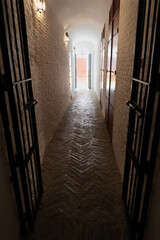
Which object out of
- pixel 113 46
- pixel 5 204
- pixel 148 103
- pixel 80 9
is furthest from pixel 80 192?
pixel 80 9

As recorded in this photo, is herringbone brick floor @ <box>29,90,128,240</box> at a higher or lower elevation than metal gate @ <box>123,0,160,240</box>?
lower

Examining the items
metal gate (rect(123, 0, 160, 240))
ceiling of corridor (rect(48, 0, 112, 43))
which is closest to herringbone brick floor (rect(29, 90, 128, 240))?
metal gate (rect(123, 0, 160, 240))

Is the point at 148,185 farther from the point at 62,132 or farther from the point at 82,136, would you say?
the point at 62,132

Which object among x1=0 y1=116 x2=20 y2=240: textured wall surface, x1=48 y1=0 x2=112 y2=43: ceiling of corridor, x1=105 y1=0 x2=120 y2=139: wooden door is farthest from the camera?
x1=48 y1=0 x2=112 y2=43: ceiling of corridor

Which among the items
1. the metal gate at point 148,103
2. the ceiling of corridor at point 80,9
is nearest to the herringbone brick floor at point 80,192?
the metal gate at point 148,103

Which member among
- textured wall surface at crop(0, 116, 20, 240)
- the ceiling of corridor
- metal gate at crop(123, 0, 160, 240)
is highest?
the ceiling of corridor

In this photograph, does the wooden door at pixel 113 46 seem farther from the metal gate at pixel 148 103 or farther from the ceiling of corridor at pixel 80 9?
the metal gate at pixel 148 103

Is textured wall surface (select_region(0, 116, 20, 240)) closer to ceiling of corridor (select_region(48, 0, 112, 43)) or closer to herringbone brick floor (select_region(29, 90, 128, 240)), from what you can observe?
herringbone brick floor (select_region(29, 90, 128, 240))

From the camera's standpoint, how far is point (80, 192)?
2.47 metres

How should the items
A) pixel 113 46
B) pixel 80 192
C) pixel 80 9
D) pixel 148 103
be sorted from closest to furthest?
pixel 148 103, pixel 80 192, pixel 113 46, pixel 80 9

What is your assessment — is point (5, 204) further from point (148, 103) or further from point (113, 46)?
point (113, 46)

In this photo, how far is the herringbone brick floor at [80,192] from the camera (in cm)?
192

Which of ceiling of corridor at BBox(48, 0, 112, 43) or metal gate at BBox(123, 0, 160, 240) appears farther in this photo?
ceiling of corridor at BBox(48, 0, 112, 43)

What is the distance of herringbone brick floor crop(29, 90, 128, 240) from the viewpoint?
1.92m
